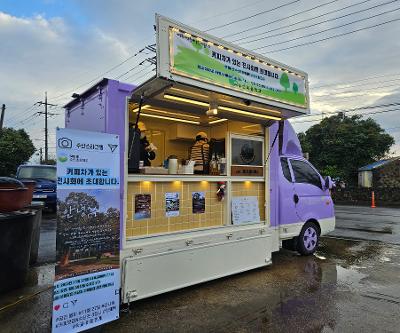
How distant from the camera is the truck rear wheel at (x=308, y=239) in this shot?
21.7 feet

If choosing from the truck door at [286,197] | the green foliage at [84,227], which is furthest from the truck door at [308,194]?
the green foliage at [84,227]

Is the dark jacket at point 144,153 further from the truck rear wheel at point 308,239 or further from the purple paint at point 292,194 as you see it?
the truck rear wheel at point 308,239

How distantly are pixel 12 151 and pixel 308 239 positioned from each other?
97.3 ft

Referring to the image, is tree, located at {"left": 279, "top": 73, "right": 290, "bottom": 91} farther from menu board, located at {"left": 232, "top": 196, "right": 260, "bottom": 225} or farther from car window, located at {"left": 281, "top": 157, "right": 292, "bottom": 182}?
menu board, located at {"left": 232, "top": 196, "right": 260, "bottom": 225}

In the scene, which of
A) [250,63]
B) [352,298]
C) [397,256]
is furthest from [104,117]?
[397,256]

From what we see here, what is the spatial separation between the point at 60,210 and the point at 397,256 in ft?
22.6

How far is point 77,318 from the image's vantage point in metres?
3.13

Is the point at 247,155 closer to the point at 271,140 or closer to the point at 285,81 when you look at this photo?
the point at 271,140

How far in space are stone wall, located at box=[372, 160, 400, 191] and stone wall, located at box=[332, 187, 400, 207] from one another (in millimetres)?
2718

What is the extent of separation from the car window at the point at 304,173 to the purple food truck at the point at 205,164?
0.03 m

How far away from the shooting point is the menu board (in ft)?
18.5

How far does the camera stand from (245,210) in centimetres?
576

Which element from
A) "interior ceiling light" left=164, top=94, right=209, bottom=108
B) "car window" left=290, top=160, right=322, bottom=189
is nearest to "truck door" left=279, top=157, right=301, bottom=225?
"car window" left=290, top=160, right=322, bottom=189

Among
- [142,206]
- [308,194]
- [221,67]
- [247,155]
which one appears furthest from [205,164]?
[308,194]
